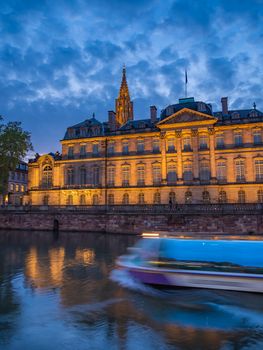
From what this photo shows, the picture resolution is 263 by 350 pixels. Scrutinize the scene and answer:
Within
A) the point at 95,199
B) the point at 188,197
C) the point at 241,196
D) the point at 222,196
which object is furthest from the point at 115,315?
the point at 95,199

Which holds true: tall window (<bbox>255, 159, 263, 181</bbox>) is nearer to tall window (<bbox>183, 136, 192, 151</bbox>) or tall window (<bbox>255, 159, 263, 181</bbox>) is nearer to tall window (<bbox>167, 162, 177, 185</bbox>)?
tall window (<bbox>183, 136, 192, 151</bbox>)

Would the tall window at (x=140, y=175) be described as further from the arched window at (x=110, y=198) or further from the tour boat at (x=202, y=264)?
the tour boat at (x=202, y=264)

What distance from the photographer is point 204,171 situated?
54094 mm

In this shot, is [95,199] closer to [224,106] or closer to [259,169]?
[224,106]

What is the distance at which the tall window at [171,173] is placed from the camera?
55194mm

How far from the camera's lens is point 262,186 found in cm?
5125

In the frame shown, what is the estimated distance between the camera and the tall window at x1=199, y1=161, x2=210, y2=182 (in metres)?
53.7

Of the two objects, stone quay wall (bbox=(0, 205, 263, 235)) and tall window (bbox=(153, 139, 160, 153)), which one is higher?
tall window (bbox=(153, 139, 160, 153))

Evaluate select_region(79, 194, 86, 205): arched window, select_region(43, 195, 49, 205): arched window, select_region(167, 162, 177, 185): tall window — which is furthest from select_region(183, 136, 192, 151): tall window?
select_region(43, 195, 49, 205): arched window

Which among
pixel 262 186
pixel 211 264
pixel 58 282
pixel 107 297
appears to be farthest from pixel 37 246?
pixel 262 186

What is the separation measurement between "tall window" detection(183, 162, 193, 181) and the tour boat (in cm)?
3947

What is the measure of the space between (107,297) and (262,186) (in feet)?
141

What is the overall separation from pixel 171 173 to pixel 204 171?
5589 mm

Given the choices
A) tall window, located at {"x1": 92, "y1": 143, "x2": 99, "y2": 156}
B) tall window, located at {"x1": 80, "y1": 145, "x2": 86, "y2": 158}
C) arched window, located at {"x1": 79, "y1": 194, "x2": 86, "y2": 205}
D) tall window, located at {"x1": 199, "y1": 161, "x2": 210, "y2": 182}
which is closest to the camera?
tall window, located at {"x1": 199, "y1": 161, "x2": 210, "y2": 182}
